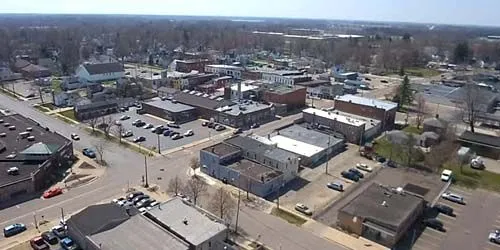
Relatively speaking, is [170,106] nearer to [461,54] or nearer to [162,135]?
[162,135]

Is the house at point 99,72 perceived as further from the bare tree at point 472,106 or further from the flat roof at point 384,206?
the bare tree at point 472,106

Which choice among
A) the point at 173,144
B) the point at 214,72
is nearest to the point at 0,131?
the point at 173,144

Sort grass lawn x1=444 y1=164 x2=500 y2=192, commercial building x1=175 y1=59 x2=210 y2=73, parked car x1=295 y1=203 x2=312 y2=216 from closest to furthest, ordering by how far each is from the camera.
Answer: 1. parked car x1=295 y1=203 x2=312 y2=216
2. grass lawn x1=444 y1=164 x2=500 y2=192
3. commercial building x1=175 y1=59 x2=210 y2=73

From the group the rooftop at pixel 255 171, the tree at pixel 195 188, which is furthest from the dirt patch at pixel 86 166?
the rooftop at pixel 255 171

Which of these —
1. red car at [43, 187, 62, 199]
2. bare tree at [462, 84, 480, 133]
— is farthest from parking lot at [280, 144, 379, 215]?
bare tree at [462, 84, 480, 133]

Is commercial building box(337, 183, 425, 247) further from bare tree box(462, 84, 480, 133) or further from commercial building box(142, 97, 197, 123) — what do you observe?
commercial building box(142, 97, 197, 123)

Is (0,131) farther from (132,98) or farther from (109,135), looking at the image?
(132,98)
